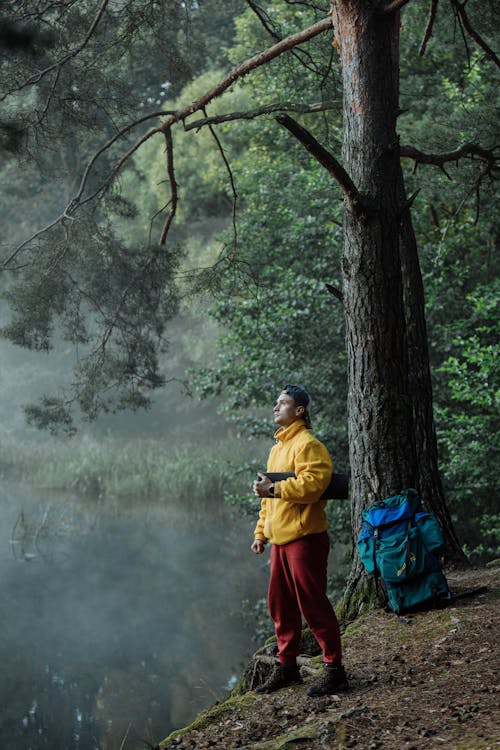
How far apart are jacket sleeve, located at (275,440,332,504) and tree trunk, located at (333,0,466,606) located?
4.93ft

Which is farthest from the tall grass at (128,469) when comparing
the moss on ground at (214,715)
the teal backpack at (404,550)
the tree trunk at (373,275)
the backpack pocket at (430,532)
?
the moss on ground at (214,715)

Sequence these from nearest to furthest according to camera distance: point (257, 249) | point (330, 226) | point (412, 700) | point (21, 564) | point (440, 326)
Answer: point (412, 700), point (440, 326), point (330, 226), point (257, 249), point (21, 564)

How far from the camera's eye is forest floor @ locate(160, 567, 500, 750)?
336 centimetres

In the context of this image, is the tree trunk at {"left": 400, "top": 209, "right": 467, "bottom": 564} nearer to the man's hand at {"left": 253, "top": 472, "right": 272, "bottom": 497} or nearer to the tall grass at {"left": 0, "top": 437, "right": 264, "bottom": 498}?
the man's hand at {"left": 253, "top": 472, "right": 272, "bottom": 497}

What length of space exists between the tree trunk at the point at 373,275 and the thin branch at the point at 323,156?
73 mm

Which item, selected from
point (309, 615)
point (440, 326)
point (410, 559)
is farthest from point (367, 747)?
point (440, 326)

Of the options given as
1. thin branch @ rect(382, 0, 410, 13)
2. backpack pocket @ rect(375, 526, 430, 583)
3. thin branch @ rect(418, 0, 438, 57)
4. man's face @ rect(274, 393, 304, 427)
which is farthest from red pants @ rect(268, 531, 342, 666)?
thin branch @ rect(418, 0, 438, 57)

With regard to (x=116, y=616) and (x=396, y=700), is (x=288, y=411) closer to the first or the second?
(x=396, y=700)

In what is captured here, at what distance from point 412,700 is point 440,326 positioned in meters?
6.57

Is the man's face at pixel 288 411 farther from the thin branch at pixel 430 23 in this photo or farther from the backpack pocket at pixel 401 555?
the thin branch at pixel 430 23

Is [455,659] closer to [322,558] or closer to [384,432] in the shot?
[322,558]

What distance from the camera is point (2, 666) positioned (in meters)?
11.2

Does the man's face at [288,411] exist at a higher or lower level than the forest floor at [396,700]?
higher

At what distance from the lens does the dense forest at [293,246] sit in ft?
20.2
